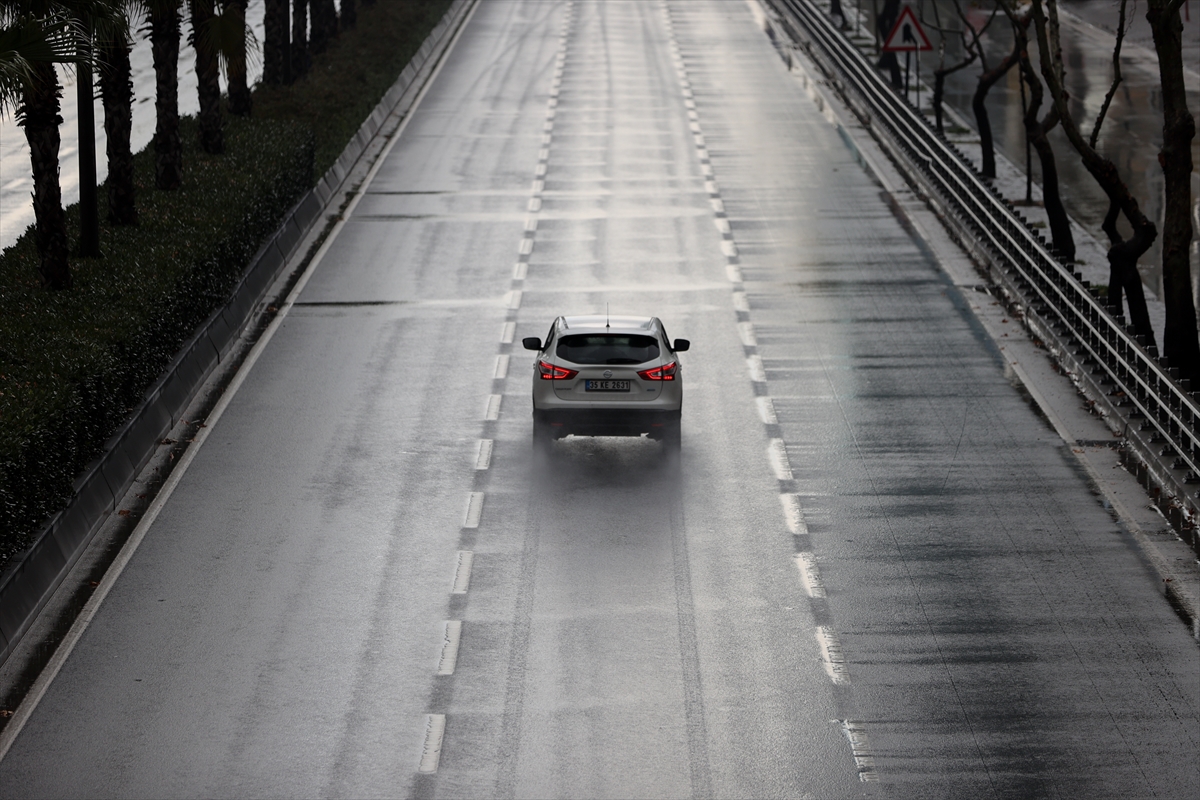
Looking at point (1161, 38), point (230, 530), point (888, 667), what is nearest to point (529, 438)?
point (230, 530)

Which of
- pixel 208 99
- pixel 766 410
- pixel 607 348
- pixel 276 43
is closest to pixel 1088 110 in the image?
pixel 276 43

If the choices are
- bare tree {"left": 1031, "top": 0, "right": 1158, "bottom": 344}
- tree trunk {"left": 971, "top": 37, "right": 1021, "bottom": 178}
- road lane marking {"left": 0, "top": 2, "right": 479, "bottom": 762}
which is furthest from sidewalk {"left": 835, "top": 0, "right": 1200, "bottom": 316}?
road lane marking {"left": 0, "top": 2, "right": 479, "bottom": 762}

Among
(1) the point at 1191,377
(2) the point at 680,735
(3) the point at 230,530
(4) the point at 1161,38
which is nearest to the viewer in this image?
(2) the point at 680,735

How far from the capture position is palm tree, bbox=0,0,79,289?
65.4 feet

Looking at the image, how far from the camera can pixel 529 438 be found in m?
20.8

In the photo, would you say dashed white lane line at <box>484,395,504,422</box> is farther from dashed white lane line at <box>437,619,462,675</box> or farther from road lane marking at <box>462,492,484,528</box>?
dashed white lane line at <box>437,619,462,675</box>

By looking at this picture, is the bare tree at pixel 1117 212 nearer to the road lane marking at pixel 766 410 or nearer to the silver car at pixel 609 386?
the road lane marking at pixel 766 410

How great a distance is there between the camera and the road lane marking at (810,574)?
1625 cm

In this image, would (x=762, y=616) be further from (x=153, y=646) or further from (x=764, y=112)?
(x=764, y=112)

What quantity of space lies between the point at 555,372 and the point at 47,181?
8.70 m

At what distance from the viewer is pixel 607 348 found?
19.9m

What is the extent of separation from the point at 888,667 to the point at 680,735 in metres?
2.20

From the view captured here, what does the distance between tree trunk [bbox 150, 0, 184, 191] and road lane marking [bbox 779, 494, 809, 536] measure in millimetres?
15636

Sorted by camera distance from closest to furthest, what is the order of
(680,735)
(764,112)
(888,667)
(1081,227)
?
(680,735) < (888,667) < (1081,227) < (764,112)
